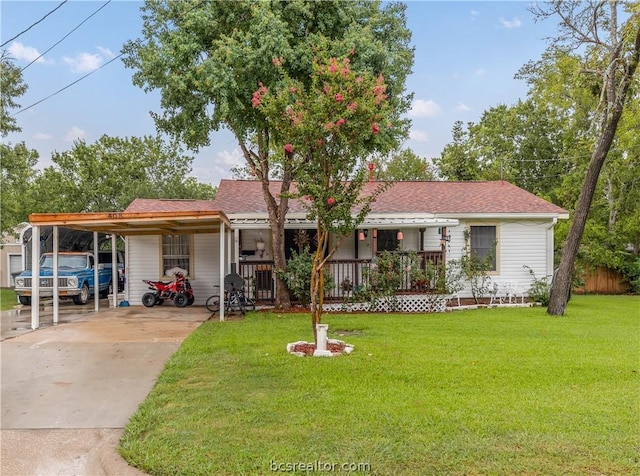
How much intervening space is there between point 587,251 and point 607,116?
10.1 m

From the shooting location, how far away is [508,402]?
4.29m

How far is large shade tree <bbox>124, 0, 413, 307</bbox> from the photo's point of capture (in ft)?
30.5

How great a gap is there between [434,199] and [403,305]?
4.47 meters

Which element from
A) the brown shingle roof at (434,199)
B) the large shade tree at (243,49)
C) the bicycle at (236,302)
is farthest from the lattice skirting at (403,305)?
the large shade tree at (243,49)

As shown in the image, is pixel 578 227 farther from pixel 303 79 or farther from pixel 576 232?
pixel 303 79

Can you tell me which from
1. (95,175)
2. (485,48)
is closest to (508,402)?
(485,48)

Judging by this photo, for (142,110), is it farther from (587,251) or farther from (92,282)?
(587,251)

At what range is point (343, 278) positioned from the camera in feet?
38.9

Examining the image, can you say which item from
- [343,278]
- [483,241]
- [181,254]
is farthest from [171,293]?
[483,241]

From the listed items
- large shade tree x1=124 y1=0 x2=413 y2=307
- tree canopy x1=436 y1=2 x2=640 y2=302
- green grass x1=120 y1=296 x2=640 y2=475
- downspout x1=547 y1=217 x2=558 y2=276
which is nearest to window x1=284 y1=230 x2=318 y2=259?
large shade tree x1=124 y1=0 x2=413 y2=307

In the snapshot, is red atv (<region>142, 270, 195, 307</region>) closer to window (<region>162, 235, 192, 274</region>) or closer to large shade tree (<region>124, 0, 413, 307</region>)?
window (<region>162, 235, 192, 274</region>)

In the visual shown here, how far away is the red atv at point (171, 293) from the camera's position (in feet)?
41.1

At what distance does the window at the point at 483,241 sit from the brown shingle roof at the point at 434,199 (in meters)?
0.61

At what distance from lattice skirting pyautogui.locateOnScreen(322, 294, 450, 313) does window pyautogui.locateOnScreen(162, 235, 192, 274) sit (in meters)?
4.88
